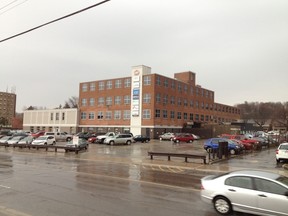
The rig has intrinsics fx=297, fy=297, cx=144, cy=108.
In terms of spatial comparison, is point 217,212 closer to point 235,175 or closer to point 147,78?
point 235,175

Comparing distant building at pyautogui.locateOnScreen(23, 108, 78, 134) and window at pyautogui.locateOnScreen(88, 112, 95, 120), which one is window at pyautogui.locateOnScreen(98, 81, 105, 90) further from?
distant building at pyautogui.locateOnScreen(23, 108, 78, 134)

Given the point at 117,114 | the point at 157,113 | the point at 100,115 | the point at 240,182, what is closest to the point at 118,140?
the point at 157,113

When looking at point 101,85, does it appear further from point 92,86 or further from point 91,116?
point 91,116

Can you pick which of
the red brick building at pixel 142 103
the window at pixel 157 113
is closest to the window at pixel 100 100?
the red brick building at pixel 142 103

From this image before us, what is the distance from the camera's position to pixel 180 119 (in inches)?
Answer: 3169

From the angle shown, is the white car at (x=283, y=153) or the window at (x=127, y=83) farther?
the window at (x=127, y=83)

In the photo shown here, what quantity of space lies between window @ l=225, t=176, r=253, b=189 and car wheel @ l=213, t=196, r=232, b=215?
1.73 ft

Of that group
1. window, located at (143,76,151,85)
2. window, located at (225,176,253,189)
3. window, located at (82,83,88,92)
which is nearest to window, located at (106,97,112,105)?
window, located at (82,83,88,92)

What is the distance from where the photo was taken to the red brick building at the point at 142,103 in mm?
71312

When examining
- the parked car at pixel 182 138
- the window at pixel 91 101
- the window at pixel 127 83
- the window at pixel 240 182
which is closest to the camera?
the window at pixel 240 182

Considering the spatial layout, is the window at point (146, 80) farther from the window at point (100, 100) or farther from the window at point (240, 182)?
the window at point (240, 182)

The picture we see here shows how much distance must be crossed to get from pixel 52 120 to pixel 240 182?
282 ft

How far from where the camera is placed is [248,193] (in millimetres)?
8672

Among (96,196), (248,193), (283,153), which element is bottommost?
(96,196)
